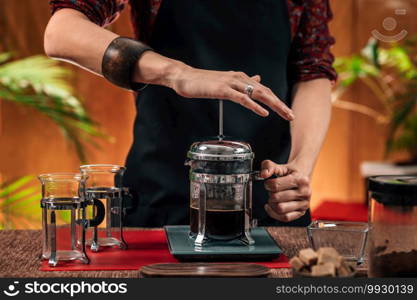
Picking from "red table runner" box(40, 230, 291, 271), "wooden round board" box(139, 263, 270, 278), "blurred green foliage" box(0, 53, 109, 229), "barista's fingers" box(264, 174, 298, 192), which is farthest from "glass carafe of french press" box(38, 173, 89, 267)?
"blurred green foliage" box(0, 53, 109, 229)

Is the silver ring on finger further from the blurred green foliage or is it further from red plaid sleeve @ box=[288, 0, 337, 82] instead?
the blurred green foliage

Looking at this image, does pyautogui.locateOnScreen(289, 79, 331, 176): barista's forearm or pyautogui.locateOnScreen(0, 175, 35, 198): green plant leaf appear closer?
pyautogui.locateOnScreen(289, 79, 331, 176): barista's forearm

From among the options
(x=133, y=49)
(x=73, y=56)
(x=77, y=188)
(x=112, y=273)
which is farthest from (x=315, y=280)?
(x=73, y=56)

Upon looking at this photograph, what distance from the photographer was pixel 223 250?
1467mm

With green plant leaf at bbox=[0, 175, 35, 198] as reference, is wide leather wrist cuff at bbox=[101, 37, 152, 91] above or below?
above

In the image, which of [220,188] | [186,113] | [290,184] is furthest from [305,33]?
[220,188]

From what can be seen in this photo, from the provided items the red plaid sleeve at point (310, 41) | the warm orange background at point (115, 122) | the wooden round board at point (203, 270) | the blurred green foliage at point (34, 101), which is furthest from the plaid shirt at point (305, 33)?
the warm orange background at point (115, 122)

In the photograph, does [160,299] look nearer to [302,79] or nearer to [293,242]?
[293,242]

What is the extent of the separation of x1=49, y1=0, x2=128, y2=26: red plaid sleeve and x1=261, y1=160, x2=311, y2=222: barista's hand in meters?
0.59

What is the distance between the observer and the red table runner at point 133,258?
140 cm

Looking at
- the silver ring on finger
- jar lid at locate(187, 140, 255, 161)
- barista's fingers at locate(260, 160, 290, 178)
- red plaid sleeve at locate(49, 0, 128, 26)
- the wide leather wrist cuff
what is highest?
red plaid sleeve at locate(49, 0, 128, 26)

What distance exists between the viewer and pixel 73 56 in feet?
5.69

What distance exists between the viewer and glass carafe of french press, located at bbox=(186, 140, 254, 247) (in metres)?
1.48

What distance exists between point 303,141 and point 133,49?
633mm
